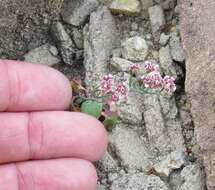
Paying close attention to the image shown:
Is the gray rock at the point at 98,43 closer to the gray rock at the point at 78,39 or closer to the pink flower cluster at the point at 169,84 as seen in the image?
the gray rock at the point at 78,39

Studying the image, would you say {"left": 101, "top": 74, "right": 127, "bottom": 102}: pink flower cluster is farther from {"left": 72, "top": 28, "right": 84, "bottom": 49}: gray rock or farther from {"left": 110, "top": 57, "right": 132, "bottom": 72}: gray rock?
{"left": 72, "top": 28, "right": 84, "bottom": 49}: gray rock

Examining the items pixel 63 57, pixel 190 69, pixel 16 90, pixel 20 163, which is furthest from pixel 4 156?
pixel 190 69

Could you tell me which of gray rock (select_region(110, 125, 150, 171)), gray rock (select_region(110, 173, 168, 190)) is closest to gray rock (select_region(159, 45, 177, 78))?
gray rock (select_region(110, 125, 150, 171))

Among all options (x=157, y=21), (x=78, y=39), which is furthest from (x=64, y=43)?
(x=157, y=21)

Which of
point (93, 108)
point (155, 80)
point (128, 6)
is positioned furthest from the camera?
point (128, 6)

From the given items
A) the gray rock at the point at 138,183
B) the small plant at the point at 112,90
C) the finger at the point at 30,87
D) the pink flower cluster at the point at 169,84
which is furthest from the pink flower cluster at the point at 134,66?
the gray rock at the point at 138,183

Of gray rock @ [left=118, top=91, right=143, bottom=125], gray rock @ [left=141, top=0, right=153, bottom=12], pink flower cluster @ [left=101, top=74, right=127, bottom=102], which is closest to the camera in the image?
pink flower cluster @ [left=101, top=74, right=127, bottom=102]

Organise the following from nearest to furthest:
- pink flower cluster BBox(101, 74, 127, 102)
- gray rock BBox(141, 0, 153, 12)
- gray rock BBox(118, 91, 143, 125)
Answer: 1. pink flower cluster BBox(101, 74, 127, 102)
2. gray rock BBox(118, 91, 143, 125)
3. gray rock BBox(141, 0, 153, 12)

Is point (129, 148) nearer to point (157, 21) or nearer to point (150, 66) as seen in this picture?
point (150, 66)
